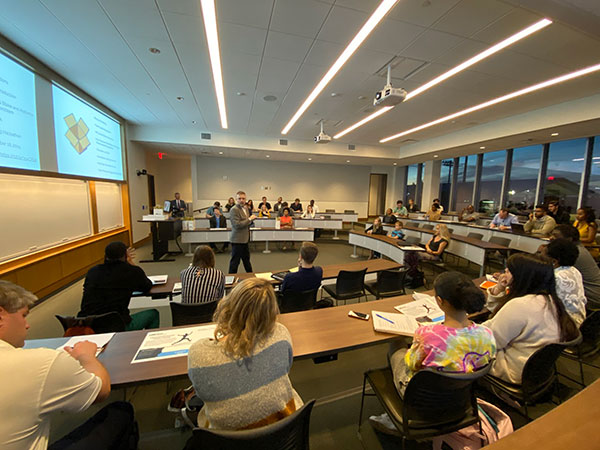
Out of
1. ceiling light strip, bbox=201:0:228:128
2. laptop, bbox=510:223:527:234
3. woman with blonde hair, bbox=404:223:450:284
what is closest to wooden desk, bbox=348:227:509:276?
woman with blonde hair, bbox=404:223:450:284

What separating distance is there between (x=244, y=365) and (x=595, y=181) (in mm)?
9976

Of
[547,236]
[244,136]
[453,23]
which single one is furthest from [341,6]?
[244,136]

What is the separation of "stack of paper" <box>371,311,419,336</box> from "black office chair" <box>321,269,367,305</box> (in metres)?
1.11

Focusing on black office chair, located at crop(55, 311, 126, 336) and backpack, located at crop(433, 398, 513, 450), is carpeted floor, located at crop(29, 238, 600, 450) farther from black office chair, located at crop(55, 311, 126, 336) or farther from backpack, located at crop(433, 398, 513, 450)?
black office chair, located at crop(55, 311, 126, 336)

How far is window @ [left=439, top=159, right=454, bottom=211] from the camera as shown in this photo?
10.7m

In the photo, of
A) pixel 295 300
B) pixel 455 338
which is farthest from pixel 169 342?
pixel 455 338

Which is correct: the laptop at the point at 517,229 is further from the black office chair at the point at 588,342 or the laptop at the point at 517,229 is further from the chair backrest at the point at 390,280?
the black office chair at the point at 588,342

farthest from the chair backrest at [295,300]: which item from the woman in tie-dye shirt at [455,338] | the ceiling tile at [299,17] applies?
the ceiling tile at [299,17]

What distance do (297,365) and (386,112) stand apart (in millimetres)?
5722

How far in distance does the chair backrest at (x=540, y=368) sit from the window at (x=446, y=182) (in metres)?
10.8

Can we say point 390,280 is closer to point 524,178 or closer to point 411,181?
point 524,178

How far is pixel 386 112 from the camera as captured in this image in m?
5.75

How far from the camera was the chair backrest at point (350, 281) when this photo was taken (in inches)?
116

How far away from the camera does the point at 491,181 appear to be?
9.06 metres
